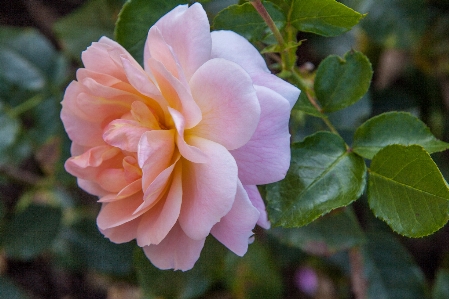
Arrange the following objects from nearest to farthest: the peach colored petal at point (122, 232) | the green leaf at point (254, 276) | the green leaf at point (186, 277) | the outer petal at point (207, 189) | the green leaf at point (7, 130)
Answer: the outer petal at point (207, 189), the peach colored petal at point (122, 232), the green leaf at point (186, 277), the green leaf at point (7, 130), the green leaf at point (254, 276)

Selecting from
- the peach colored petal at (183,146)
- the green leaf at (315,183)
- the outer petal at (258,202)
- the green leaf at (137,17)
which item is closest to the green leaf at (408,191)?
the green leaf at (315,183)

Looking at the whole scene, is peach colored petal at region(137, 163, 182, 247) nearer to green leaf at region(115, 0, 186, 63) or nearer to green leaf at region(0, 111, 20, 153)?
green leaf at region(115, 0, 186, 63)

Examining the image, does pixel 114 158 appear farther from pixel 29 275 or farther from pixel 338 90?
pixel 29 275

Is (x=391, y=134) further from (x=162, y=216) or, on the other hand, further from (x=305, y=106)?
(x=162, y=216)

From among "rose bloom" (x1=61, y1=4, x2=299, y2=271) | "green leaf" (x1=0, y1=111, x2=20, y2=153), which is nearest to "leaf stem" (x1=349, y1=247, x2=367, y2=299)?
"rose bloom" (x1=61, y1=4, x2=299, y2=271)

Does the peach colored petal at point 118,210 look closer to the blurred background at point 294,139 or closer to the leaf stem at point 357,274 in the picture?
the blurred background at point 294,139

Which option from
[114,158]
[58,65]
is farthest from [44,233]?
[114,158]
